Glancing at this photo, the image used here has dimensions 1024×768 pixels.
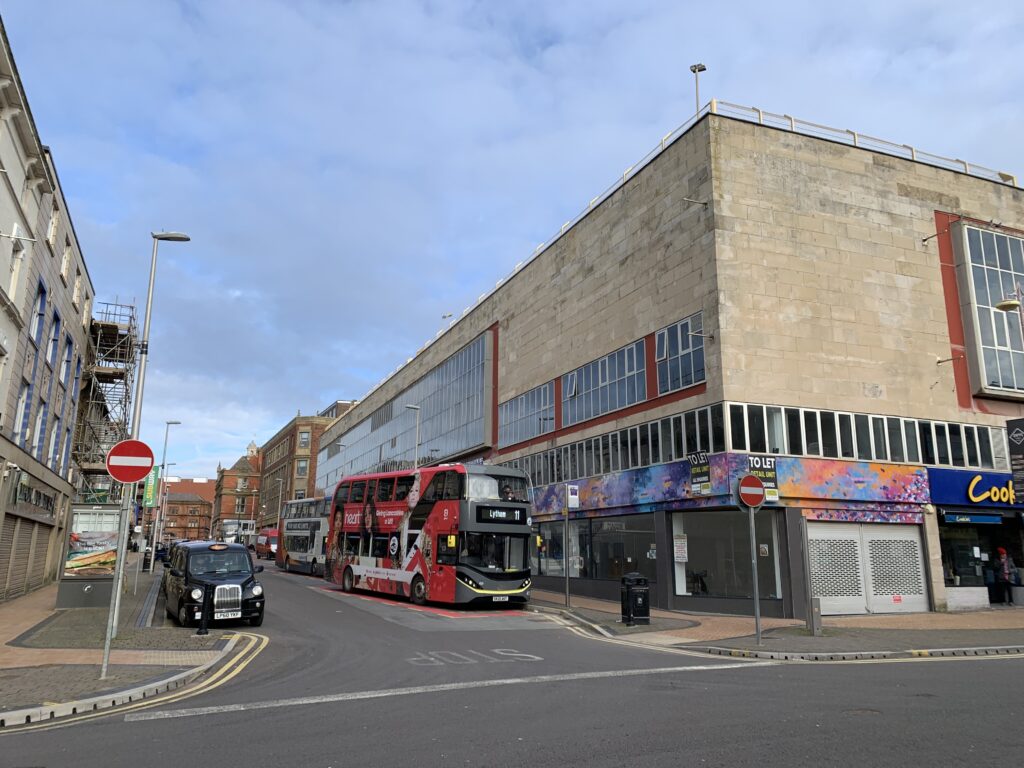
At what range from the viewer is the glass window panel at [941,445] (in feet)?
81.7

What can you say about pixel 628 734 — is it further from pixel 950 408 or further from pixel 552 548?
pixel 552 548

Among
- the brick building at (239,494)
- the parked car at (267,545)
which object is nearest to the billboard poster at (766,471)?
the parked car at (267,545)

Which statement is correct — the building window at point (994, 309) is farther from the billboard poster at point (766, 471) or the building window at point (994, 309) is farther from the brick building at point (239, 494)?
the brick building at point (239, 494)

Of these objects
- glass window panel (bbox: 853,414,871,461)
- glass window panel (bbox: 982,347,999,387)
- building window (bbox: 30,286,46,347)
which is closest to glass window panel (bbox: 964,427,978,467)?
glass window panel (bbox: 982,347,999,387)

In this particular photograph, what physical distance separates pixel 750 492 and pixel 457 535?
9.60 m

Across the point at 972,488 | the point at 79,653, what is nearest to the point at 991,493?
the point at 972,488

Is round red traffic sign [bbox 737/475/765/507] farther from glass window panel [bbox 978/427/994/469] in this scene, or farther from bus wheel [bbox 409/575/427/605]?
glass window panel [bbox 978/427/994/469]

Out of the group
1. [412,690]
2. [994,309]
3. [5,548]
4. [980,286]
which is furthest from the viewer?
[980,286]

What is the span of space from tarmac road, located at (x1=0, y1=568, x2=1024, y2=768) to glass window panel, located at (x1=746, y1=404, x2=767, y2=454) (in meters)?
9.45

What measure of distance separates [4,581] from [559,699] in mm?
19793

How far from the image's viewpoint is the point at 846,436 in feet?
77.2

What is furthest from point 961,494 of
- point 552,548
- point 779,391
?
point 552,548

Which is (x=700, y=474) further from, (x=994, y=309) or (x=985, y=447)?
(x=994, y=309)

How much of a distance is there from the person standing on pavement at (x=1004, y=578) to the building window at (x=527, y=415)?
57.1 ft
